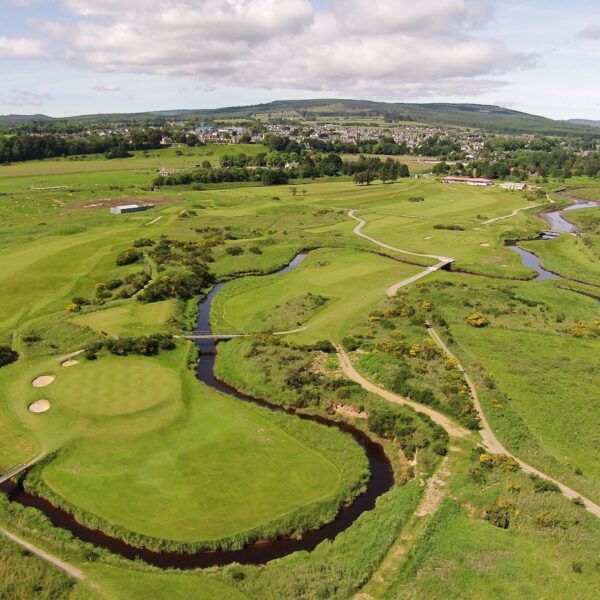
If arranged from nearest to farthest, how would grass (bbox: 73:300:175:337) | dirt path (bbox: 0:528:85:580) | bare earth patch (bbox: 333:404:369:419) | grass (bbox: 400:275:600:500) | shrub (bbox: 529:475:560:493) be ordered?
dirt path (bbox: 0:528:85:580)
shrub (bbox: 529:475:560:493)
grass (bbox: 400:275:600:500)
bare earth patch (bbox: 333:404:369:419)
grass (bbox: 73:300:175:337)

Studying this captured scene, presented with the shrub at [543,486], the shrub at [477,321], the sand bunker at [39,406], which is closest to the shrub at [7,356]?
the sand bunker at [39,406]

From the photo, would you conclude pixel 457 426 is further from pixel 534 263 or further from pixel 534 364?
pixel 534 263

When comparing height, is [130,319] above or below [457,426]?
above

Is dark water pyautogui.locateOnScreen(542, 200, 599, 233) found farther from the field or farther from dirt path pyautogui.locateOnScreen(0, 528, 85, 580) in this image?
dirt path pyautogui.locateOnScreen(0, 528, 85, 580)

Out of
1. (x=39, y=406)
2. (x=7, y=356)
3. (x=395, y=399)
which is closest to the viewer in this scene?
(x=39, y=406)

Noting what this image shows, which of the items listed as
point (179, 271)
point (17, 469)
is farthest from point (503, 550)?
point (179, 271)

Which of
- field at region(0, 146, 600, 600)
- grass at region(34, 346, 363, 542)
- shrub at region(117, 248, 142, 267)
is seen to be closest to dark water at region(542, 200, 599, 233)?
field at region(0, 146, 600, 600)

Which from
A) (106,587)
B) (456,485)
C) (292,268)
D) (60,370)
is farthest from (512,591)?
(292,268)
